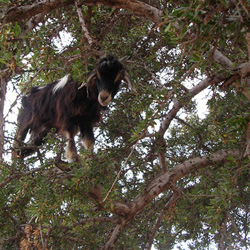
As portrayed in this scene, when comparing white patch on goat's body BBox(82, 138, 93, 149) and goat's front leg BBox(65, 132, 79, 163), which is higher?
white patch on goat's body BBox(82, 138, 93, 149)

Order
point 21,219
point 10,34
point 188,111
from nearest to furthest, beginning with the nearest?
point 10,34 → point 21,219 → point 188,111

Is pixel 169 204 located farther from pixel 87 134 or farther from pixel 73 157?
pixel 87 134

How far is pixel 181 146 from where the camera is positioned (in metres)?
5.14

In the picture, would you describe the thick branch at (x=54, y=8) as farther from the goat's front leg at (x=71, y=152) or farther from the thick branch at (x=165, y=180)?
the goat's front leg at (x=71, y=152)

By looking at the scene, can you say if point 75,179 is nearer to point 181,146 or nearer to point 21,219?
point 21,219

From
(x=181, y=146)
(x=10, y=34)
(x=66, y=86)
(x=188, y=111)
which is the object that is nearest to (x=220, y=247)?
(x=181, y=146)

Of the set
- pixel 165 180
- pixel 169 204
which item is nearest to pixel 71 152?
pixel 165 180

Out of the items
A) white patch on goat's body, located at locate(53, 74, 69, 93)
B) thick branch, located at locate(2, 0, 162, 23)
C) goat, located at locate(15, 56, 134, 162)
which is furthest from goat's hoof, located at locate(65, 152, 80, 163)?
thick branch, located at locate(2, 0, 162, 23)

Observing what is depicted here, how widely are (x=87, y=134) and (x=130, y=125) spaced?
3.10 ft

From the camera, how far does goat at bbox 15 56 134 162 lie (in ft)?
14.1

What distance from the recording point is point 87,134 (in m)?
5.10

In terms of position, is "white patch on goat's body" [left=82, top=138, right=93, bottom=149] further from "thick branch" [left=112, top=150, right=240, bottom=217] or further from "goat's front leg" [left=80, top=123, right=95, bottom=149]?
"thick branch" [left=112, top=150, right=240, bottom=217]

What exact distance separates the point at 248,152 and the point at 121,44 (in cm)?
235

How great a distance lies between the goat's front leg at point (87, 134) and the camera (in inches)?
199
